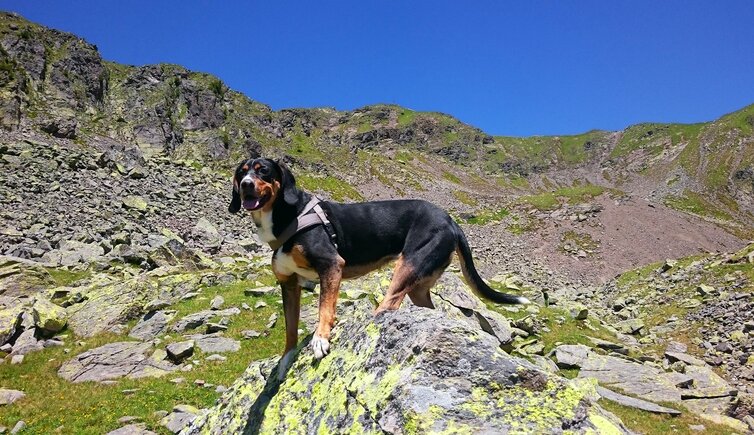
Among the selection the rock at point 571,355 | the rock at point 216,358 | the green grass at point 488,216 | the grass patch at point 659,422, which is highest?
the green grass at point 488,216

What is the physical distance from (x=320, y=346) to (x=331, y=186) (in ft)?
240

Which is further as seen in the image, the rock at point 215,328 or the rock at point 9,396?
the rock at point 215,328

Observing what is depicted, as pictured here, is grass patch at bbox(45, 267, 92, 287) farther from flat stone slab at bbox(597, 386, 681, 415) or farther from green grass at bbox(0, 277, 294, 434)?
flat stone slab at bbox(597, 386, 681, 415)

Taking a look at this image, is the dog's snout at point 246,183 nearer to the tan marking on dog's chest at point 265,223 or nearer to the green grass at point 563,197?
the tan marking on dog's chest at point 265,223

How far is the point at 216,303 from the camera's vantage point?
61.4 ft

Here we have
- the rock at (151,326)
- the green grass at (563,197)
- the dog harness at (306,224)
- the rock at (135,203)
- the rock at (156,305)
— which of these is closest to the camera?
the dog harness at (306,224)

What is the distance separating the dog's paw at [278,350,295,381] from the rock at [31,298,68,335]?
571 inches

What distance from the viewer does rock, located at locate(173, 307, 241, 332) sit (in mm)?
16716

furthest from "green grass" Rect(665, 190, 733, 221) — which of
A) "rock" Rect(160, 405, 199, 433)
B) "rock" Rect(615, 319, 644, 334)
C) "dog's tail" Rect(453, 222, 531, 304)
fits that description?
"rock" Rect(160, 405, 199, 433)

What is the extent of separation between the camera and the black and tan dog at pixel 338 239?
570 cm

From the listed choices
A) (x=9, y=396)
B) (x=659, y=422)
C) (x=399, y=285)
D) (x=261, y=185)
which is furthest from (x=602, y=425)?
(x=9, y=396)

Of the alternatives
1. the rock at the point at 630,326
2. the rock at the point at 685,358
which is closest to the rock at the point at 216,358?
the rock at the point at 685,358

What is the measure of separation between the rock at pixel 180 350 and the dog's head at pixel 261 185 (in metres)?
9.62

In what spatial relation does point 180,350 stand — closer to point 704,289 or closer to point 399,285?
point 399,285
